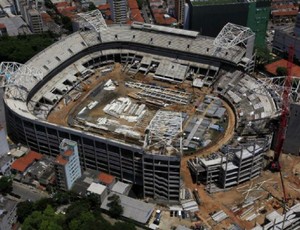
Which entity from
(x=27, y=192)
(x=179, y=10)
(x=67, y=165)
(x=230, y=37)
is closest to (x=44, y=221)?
(x=67, y=165)

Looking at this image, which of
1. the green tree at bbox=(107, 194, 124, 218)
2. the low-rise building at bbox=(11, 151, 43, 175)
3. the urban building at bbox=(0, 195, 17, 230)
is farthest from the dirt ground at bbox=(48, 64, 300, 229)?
the low-rise building at bbox=(11, 151, 43, 175)

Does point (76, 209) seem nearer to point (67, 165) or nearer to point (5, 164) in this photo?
point (67, 165)

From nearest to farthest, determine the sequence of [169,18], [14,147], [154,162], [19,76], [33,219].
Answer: [33,219]
[154,162]
[14,147]
[19,76]
[169,18]

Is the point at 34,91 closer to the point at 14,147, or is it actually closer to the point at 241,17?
the point at 14,147

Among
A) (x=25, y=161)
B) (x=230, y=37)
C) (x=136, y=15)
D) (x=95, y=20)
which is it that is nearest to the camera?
(x=25, y=161)

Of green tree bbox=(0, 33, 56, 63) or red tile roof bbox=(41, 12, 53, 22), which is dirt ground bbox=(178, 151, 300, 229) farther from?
red tile roof bbox=(41, 12, 53, 22)

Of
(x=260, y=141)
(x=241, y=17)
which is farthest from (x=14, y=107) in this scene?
(x=241, y=17)
